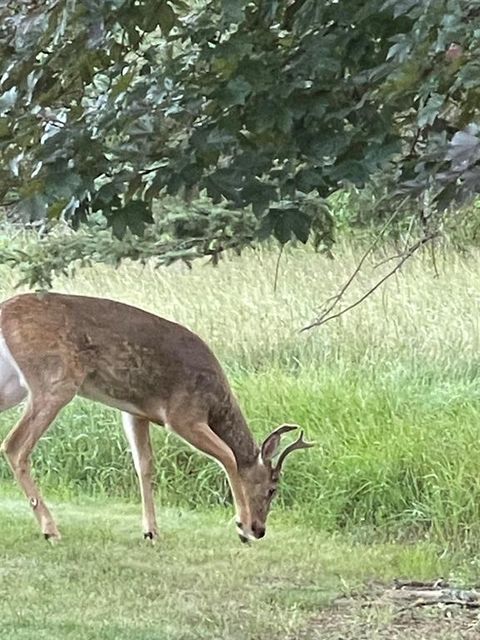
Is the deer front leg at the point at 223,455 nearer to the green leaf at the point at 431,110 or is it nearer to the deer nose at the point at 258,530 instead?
the deer nose at the point at 258,530

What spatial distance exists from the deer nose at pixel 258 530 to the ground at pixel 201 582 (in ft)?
0.17

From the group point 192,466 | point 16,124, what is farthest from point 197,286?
point 16,124

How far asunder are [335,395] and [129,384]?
6.31 ft

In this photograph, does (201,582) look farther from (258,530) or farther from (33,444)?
(33,444)

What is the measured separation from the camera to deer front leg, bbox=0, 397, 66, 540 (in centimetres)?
581

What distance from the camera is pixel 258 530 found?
5.85 m

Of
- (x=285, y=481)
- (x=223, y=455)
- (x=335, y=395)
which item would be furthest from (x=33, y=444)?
(x=335, y=395)

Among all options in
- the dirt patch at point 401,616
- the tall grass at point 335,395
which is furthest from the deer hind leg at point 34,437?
the dirt patch at point 401,616

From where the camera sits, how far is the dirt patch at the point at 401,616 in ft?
15.1

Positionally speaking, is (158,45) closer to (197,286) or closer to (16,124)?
(16,124)

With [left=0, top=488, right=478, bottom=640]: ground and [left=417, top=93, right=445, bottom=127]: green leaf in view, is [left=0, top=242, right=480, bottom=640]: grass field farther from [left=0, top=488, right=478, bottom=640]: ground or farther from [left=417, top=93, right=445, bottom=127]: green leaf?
[left=417, top=93, right=445, bottom=127]: green leaf

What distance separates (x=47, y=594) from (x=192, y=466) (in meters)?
2.43

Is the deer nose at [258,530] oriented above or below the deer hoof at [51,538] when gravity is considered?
below

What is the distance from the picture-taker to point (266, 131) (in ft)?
10.3
